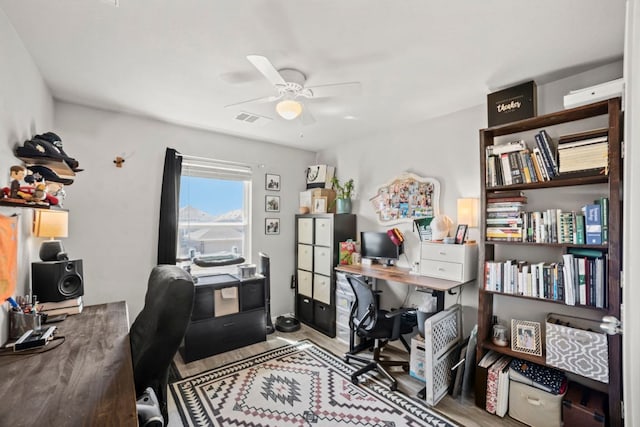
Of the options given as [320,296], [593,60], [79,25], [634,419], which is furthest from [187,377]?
[593,60]

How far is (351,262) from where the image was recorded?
350 centimetres

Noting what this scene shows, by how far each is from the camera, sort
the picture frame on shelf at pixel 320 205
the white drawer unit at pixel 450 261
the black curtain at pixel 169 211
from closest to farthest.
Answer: the white drawer unit at pixel 450 261 → the black curtain at pixel 169 211 → the picture frame on shelf at pixel 320 205

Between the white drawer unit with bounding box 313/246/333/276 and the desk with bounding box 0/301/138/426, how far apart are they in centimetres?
228

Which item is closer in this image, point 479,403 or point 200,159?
point 479,403

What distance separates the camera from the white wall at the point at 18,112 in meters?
1.47

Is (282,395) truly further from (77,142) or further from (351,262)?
(77,142)

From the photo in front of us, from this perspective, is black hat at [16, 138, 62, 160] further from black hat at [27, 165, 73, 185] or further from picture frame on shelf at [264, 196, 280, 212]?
picture frame on shelf at [264, 196, 280, 212]

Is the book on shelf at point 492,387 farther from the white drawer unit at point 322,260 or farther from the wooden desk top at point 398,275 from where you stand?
the white drawer unit at point 322,260

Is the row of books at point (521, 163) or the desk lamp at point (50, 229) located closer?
the desk lamp at point (50, 229)

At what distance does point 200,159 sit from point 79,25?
190 centimetres

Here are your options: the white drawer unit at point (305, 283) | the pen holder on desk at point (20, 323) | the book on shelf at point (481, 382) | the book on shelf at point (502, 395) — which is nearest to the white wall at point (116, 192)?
the pen holder on desk at point (20, 323)

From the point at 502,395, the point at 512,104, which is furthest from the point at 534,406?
the point at 512,104

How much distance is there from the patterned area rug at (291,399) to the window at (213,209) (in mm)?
1333

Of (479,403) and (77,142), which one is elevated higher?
(77,142)
